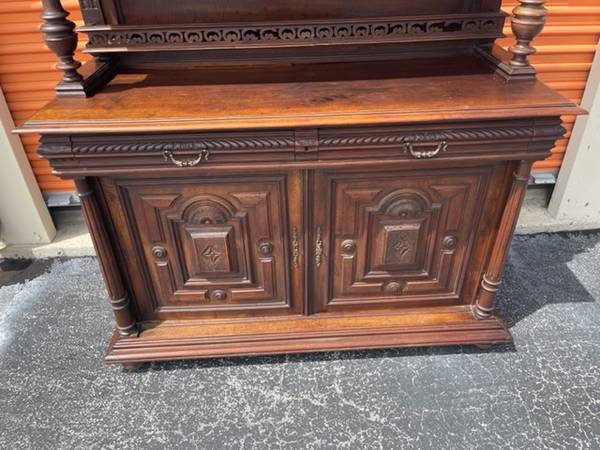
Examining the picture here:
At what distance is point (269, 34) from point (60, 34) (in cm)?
64

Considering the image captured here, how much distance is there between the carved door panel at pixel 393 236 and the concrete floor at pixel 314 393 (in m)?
0.25

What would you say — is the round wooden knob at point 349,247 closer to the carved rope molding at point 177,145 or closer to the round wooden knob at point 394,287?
the round wooden knob at point 394,287

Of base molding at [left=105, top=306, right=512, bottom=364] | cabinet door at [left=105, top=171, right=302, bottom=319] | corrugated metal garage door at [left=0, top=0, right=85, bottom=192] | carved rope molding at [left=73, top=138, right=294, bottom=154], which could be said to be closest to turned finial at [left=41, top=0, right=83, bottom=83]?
carved rope molding at [left=73, top=138, right=294, bottom=154]

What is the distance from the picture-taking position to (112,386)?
67.7 inches

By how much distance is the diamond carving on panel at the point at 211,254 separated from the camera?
5.25ft

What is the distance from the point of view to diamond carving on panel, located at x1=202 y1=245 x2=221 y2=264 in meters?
1.60

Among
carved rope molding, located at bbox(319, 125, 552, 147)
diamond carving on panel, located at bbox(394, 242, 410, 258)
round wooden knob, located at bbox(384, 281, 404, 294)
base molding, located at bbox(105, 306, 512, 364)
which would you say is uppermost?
carved rope molding, located at bbox(319, 125, 552, 147)

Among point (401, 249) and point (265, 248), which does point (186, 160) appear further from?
point (401, 249)

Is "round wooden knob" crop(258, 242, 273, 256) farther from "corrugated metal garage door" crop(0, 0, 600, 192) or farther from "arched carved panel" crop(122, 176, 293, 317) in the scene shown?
"corrugated metal garage door" crop(0, 0, 600, 192)

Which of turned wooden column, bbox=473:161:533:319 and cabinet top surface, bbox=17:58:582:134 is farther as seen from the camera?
turned wooden column, bbox=473:161:533:319

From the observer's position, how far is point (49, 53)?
2084mm

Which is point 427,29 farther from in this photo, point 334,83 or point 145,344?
point 145,344

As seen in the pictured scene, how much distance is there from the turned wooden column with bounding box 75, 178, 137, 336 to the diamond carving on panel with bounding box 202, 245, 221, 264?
0.32m

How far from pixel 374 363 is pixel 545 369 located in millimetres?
654
